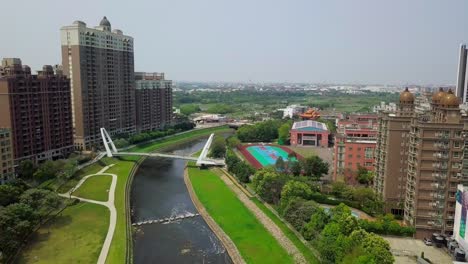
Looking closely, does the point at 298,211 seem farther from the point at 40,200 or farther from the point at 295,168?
the point at 40,200

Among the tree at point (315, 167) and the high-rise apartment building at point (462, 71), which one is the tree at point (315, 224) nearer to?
the tree at point (315, 167)

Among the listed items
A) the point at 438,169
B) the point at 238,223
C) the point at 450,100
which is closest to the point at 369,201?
the point at 438,169

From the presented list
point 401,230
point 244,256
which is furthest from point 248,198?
point 401,230

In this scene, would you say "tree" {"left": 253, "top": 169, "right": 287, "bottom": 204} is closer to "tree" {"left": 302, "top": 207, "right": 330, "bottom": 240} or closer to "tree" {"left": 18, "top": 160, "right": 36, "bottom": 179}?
"tree" {"left": 302, "top": 207, "right": 330, "bottom": 240}

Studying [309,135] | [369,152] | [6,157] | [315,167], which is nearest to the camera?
[6,157]

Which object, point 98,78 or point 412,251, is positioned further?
point 98,78
